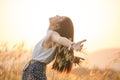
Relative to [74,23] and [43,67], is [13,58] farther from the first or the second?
[74,23]

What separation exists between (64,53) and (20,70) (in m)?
0.48

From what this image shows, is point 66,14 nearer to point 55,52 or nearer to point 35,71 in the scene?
point 55,52

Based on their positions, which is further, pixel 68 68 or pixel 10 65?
pixel 10 65

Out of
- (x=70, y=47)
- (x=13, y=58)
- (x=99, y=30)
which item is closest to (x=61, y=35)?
(x=70, y=47)

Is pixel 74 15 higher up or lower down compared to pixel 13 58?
higher up

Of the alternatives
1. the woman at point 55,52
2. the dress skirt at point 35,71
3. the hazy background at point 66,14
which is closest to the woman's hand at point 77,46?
the woman at point 55,52

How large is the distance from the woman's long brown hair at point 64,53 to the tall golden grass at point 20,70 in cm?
6

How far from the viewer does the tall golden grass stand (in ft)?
10.5

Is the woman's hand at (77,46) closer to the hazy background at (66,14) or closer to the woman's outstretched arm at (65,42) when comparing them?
the woman's outstretched arm at (65,42)

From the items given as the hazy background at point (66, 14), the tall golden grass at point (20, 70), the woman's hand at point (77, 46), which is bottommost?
the tall golden grass at point (20, 70)

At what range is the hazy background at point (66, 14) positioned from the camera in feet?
10.7

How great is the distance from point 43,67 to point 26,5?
67cm

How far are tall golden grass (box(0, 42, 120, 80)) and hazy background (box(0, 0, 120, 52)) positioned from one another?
0.27ft

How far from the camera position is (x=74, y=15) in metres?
3.31
